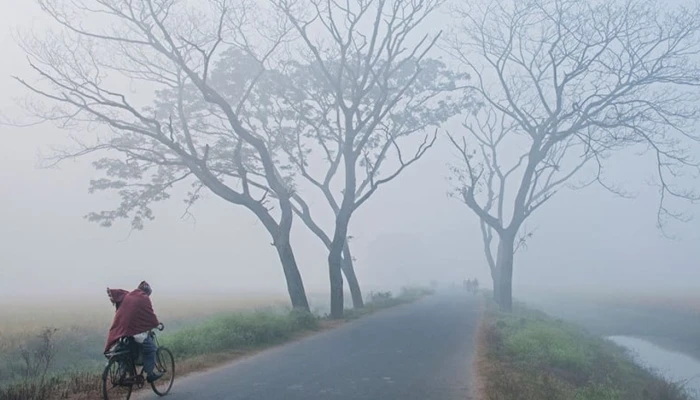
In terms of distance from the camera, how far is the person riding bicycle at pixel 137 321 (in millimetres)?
9242

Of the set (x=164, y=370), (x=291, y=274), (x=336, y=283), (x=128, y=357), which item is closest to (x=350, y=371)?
(x=164, y=370)

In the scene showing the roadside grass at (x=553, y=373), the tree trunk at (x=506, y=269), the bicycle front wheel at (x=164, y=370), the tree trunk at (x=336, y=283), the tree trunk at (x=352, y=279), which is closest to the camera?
the bicycle front wheel at (x=164, y=370)

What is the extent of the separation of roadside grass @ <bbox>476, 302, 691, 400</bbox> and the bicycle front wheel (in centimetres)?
476

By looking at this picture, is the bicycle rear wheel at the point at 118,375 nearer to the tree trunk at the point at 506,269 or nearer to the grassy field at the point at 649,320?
the grassy field at the point at 649,320

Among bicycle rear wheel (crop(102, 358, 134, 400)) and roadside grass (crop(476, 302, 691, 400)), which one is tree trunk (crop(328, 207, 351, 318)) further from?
bicycle rear wheel (crop(102, 358, 134, 400))

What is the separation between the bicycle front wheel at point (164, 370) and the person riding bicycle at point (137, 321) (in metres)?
0.20

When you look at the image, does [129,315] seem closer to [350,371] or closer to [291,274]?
[350,371]

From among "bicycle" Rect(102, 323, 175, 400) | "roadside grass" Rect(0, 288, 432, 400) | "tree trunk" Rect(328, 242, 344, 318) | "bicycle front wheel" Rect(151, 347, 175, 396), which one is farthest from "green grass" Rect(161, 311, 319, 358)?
"tree trunk" Rect(328, 242, 344, 318)

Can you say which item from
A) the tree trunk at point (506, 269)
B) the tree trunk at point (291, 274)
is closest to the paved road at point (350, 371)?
the tree trunk at point (291, 274)

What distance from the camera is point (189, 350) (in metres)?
14.5

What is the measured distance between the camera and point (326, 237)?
29922 mm

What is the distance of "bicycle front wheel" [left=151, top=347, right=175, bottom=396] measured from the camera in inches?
396

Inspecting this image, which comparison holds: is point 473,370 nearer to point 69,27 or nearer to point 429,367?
point 429,367

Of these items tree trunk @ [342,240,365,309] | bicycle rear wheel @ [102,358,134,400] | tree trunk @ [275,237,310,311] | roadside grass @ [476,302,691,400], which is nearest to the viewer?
bicycle rear wheel @ [102,358,134,400]
